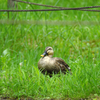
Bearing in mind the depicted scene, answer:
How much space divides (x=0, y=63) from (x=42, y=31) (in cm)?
194

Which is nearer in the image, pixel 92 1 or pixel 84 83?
pixel 84 83

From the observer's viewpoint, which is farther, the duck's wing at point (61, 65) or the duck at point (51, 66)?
the duck's wing at point (61, 65)

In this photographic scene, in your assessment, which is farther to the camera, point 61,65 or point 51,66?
point 61,65

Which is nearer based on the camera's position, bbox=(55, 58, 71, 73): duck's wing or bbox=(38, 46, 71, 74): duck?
bbox=(38, 46, 71, 74): duck

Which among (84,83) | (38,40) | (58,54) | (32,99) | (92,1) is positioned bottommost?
(32,99)

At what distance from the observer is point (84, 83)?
3670 mm

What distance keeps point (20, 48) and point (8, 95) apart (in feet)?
6.61

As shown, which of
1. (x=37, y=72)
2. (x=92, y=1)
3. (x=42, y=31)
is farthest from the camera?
(x=92, y=1)

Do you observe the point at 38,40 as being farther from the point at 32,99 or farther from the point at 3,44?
the point at 32,99

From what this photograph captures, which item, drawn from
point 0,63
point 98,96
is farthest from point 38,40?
Result: point 98,96

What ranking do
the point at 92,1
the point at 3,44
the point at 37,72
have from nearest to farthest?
1. the point at 37,72
2. the point at 3,44
3. the point at 92,1

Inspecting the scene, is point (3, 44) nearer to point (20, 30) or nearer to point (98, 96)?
point (20, 30)

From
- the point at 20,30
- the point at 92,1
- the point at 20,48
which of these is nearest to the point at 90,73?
the point at 20,48

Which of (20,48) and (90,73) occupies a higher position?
(20,48)
